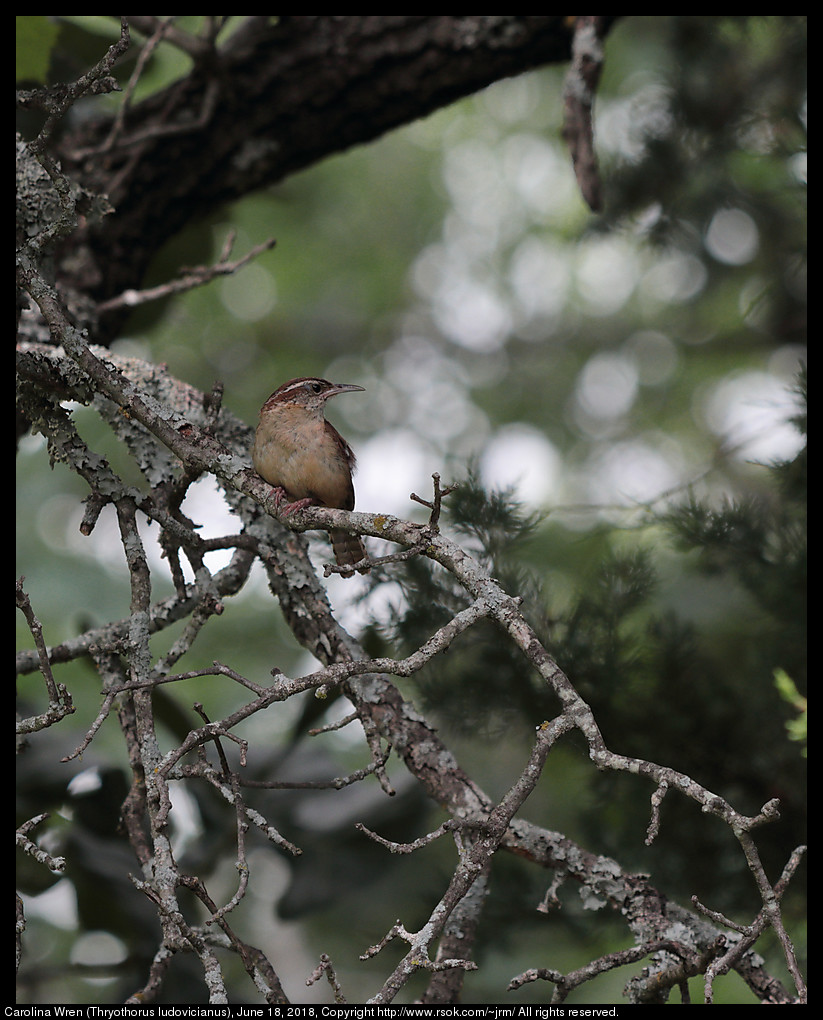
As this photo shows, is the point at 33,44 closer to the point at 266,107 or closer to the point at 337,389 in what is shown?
the point at 266,107

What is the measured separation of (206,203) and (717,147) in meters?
2.37

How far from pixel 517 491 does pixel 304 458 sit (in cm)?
72

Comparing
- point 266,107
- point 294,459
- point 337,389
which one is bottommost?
point 294,459

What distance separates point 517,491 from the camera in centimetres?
281

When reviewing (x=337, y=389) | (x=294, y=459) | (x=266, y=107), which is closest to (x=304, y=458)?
(x=294, y=459)

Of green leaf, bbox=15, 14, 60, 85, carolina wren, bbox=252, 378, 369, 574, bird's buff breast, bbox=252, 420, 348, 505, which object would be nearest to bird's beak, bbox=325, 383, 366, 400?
carolina wren, bbox=252, 378, 369, 574

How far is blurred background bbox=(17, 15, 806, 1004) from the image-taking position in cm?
279

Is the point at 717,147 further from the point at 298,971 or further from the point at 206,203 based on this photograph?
the point at 298,971

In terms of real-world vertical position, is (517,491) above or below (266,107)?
below

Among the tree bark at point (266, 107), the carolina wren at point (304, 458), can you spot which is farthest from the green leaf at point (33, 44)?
the carolina wren at point (304, 458)

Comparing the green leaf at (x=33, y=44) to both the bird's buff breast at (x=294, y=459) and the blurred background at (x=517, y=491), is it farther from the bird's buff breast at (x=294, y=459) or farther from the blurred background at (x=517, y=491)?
the bird's buff breast at (x=294, y=459)

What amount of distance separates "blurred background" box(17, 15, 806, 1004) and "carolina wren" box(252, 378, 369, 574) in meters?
0.36

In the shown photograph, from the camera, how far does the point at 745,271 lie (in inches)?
193
